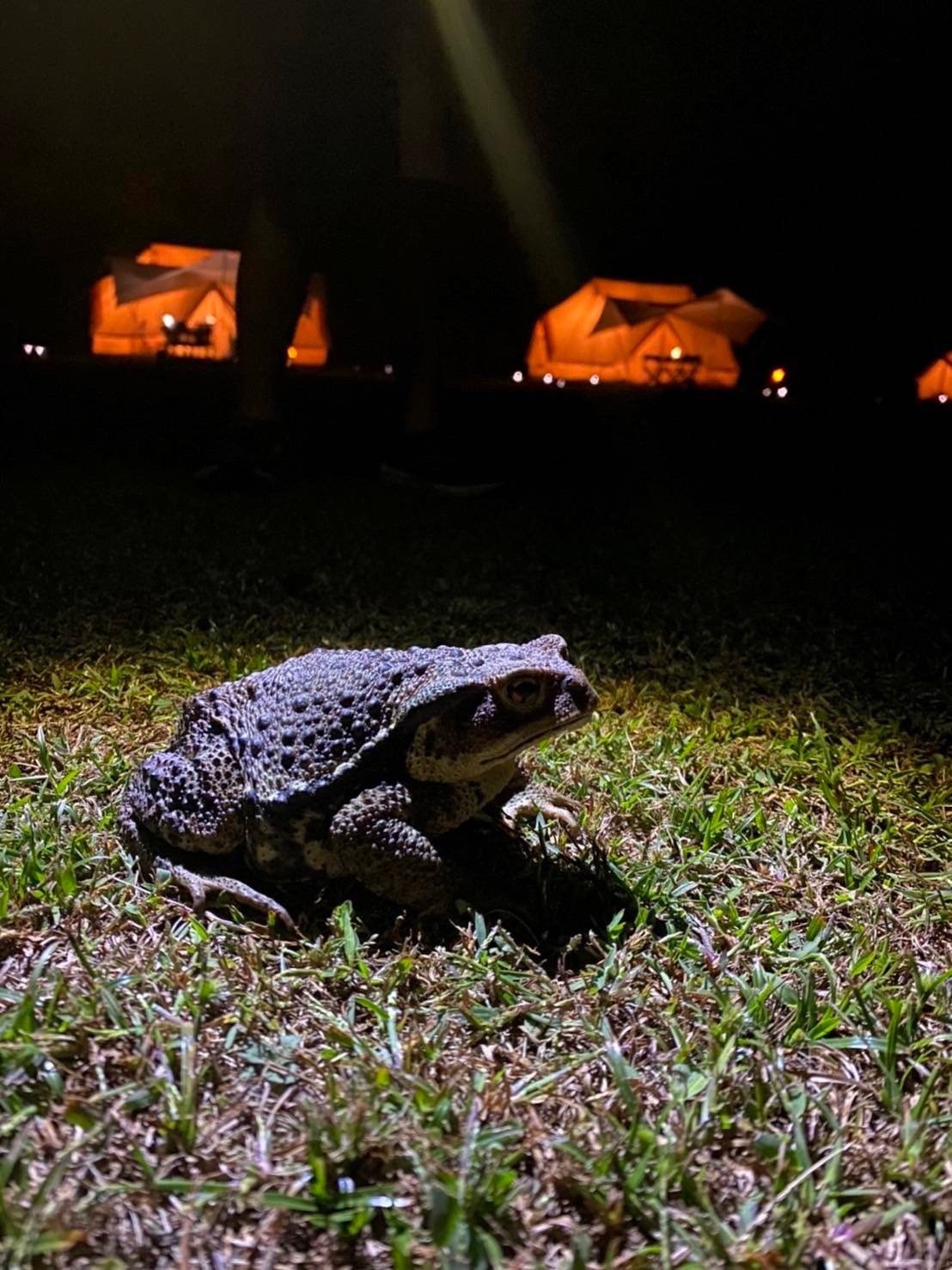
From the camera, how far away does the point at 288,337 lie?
3.95m

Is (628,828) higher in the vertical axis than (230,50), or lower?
lower

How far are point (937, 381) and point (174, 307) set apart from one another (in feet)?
24.4

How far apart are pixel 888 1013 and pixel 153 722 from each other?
1.41 metres

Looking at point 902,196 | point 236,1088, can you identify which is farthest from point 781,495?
point 236,1088

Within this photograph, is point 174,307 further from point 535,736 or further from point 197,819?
point 535,736

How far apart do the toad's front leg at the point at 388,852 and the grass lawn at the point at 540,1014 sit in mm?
45

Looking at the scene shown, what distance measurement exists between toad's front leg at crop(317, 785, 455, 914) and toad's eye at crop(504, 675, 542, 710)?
214mm

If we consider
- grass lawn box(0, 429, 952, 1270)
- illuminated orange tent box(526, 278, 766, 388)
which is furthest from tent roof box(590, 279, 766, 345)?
grass lawn box(0, 429, 952, 1270)

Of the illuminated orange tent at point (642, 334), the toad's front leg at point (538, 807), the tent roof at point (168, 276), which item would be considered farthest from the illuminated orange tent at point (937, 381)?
the toad's front leg at point (538, 807)

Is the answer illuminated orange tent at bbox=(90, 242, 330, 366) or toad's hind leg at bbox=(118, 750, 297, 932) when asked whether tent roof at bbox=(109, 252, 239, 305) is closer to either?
illuminated orange tent at bbox=(90, 242, 330, 366)

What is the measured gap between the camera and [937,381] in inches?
320

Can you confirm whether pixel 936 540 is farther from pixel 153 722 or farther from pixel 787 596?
pixel 153 722

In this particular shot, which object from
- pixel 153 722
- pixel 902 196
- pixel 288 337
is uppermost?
pixel 902 196

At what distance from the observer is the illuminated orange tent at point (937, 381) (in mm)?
7938
